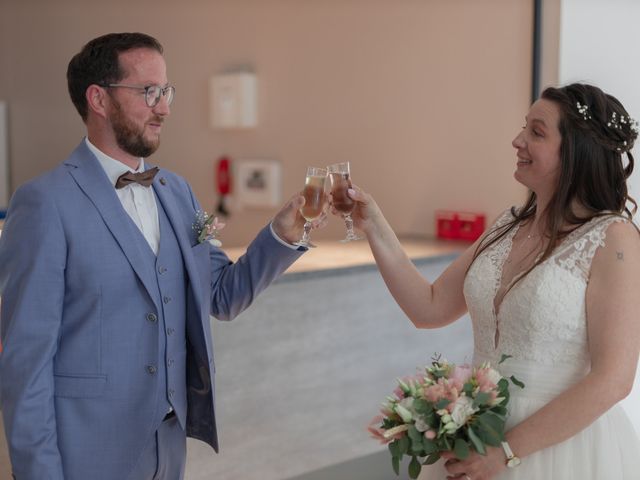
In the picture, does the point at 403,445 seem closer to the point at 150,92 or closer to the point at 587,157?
the point at 587,157

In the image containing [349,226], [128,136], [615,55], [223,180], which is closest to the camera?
[128,136]

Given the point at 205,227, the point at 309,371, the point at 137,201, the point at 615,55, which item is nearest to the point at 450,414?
the point at 205,227

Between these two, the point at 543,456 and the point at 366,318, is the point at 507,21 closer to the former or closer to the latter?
the point at 366,318

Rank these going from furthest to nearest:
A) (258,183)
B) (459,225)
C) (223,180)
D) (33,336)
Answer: (223,180), (258,183), (459,225), (33,336)

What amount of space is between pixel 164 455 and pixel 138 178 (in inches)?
26.9

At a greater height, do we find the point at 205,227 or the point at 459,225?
the point at 205,227

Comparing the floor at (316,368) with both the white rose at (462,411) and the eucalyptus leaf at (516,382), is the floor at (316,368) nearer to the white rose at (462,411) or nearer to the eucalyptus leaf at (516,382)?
the eucalyptus leaf at (516,382)

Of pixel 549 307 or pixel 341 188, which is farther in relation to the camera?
pixel 341 188

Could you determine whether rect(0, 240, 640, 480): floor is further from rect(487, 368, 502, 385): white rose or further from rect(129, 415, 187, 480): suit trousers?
rect(487, 368, 502, 385): white rose

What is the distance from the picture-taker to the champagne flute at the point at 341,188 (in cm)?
245

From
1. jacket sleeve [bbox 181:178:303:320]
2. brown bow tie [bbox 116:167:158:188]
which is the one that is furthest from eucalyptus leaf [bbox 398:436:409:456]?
brown bow tie [bbox 116:167:158:188]

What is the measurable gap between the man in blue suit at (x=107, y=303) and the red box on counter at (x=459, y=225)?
2684mm

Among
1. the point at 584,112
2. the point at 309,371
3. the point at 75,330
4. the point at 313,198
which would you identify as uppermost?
the point at 584,112

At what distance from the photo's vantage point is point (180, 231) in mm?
2182
